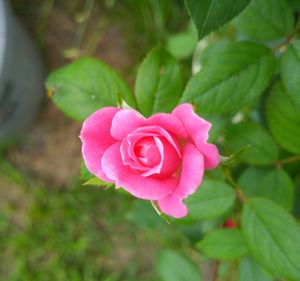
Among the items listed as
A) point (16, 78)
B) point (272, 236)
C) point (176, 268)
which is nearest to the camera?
point (272, 236)

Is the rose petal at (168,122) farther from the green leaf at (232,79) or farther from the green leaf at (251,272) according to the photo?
the green leaf at (251,272)

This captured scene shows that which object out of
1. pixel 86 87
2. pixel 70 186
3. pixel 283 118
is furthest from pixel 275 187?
pixel 70 186

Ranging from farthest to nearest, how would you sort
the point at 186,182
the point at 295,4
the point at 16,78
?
1. the point at 16,78
2. the point at 295,4
3. the point at 186,182

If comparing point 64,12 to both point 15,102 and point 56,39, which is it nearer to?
point 56,39

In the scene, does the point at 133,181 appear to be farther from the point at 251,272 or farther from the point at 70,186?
the point at 70,186

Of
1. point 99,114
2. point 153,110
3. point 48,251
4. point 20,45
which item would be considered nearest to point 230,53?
point 153,110

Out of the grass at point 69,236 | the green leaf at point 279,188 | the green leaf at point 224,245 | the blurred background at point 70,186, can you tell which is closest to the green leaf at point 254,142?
the green leaf at point 279,188
